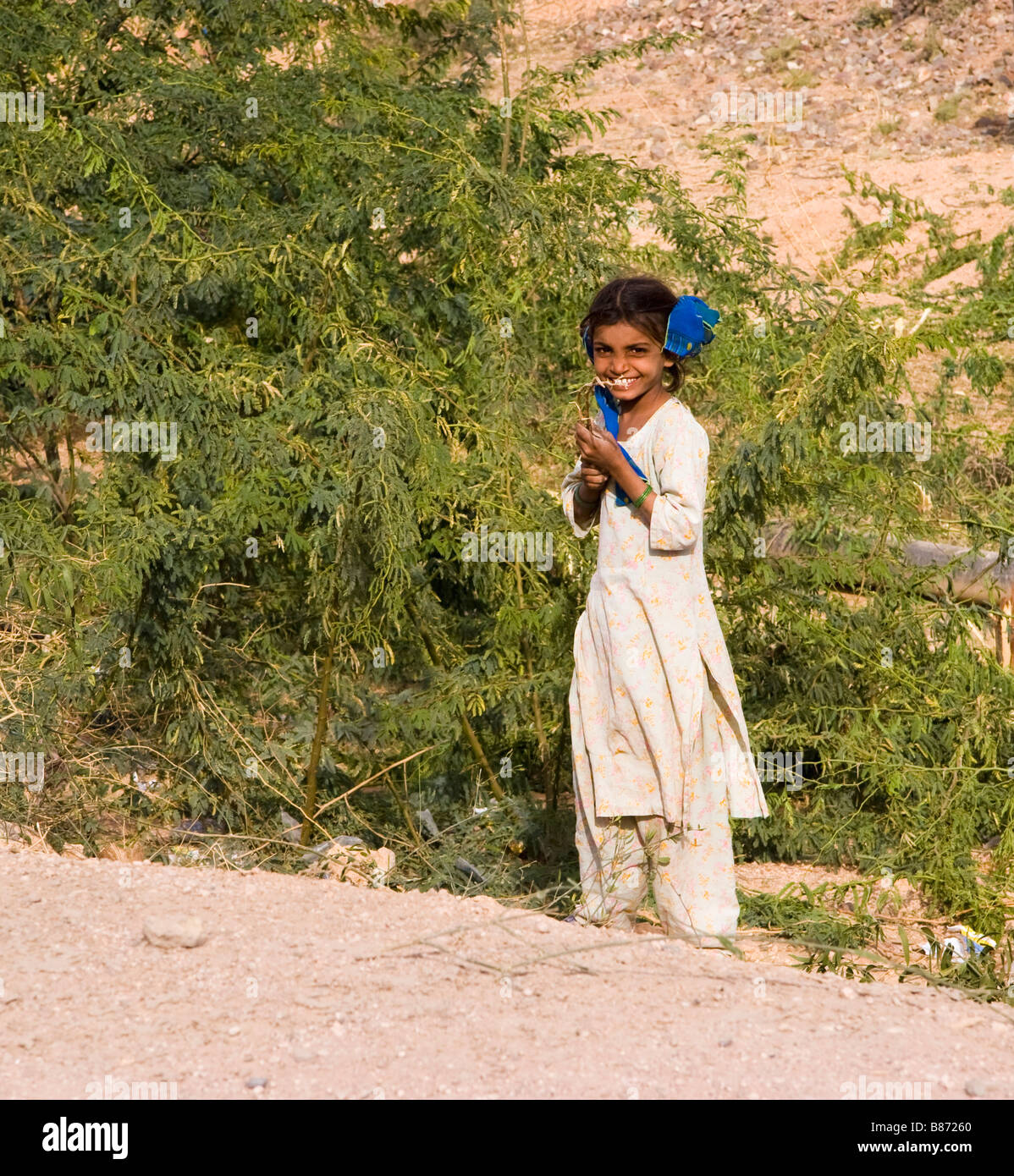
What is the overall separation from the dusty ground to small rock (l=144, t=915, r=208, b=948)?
0.02 m

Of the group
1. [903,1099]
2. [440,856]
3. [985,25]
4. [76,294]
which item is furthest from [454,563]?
[985,25]

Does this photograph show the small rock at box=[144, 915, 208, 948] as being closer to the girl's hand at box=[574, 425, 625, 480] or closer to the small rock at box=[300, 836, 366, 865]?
the small rock at box=[300, 836, 366, 865]

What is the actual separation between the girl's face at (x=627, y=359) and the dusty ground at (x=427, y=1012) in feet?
3.52

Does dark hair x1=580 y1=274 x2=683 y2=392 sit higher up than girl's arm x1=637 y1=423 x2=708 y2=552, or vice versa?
dark hair x1=580 y1=274 x2=683 y2=392

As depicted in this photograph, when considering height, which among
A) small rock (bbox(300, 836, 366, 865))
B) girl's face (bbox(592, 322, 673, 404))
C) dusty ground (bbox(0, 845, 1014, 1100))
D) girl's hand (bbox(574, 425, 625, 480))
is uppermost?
girl's face (bbox(592, 322, 673, 404))

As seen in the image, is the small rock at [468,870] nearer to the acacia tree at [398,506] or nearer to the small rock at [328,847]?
the acacia tree at [398,506]

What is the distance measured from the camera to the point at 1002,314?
28.2ft

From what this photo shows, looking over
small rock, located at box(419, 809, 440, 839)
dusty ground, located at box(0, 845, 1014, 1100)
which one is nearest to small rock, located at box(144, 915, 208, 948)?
dusty ground, located at box(0, 845, 1014, 1100)

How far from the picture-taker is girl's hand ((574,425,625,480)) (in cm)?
301

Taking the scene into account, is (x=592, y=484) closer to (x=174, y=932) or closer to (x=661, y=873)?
(x=661, y=873)

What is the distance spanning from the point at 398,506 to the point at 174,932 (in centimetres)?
133

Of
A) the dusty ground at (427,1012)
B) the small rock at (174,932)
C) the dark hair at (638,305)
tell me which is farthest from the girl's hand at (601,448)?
the small rock at (174,932)

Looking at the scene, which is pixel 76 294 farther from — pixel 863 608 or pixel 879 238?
pixel 879 238

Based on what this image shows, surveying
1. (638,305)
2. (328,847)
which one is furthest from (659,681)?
(328,847)
